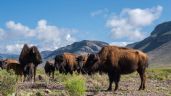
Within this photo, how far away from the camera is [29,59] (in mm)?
29438

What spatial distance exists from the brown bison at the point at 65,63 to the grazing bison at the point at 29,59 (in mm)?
6789

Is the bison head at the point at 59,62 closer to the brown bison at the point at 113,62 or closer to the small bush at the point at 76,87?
the brown bison at the point at 113,62

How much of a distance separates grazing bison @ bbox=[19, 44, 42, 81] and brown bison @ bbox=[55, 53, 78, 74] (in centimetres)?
679

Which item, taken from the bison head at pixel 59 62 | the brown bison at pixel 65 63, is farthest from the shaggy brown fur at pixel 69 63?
the bison head at pixel 59 62

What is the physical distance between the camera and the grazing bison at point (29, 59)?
1145 inches

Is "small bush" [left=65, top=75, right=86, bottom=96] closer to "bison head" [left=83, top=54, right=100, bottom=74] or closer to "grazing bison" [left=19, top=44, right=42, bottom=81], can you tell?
"bison head" [left=83, top=54, right=100, bottom=74]

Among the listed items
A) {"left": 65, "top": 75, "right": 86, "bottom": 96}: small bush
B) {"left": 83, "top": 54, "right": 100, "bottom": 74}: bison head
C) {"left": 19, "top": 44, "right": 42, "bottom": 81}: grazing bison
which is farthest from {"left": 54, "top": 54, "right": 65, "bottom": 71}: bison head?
{"left": 65, "top": 75, "right": 86, "bottom": 96}: small bush

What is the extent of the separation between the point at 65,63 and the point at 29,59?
7.28m

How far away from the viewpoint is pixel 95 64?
23172 mm

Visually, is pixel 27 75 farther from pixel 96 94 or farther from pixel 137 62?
pixel 96 94

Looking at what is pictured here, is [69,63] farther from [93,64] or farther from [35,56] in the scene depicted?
[93,64]

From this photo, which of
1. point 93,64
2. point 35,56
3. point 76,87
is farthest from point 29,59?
point 76,87

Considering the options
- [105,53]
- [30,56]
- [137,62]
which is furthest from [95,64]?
[30,56]

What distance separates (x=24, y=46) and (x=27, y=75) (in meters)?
2.03
